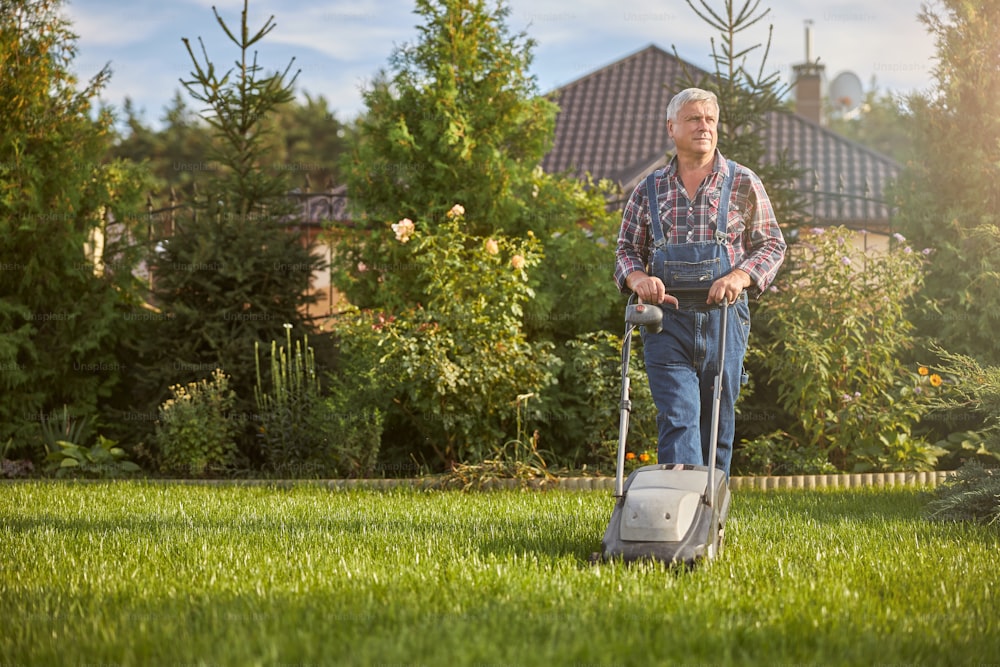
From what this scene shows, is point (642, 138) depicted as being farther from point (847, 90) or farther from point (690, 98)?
point (690, 98)

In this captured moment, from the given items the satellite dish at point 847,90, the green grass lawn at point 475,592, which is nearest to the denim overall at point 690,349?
the green grass lawn at point 475,592

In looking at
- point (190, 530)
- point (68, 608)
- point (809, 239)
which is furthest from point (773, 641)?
point (809, 239)

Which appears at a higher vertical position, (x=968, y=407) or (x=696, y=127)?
(x=696, y=127)

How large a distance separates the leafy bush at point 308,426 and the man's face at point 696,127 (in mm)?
3895

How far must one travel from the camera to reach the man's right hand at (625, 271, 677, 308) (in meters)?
4.41

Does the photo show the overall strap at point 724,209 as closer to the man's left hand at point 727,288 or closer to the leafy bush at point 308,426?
the man's left hand at point 727,288

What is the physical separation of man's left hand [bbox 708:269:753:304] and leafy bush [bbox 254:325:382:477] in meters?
3.93

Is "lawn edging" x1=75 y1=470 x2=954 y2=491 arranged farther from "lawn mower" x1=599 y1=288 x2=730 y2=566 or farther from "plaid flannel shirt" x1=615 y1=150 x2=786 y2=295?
"lawn mower" x1=599 y1=288 x2=730 y2=566

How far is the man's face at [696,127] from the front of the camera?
14.9 feet

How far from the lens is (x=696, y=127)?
14.9 ft

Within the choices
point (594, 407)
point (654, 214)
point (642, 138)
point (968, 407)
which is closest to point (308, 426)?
point (594, 407)

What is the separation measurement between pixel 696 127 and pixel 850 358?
372 centimetres

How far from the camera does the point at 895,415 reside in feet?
25.4

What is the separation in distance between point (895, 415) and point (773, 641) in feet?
17.1
